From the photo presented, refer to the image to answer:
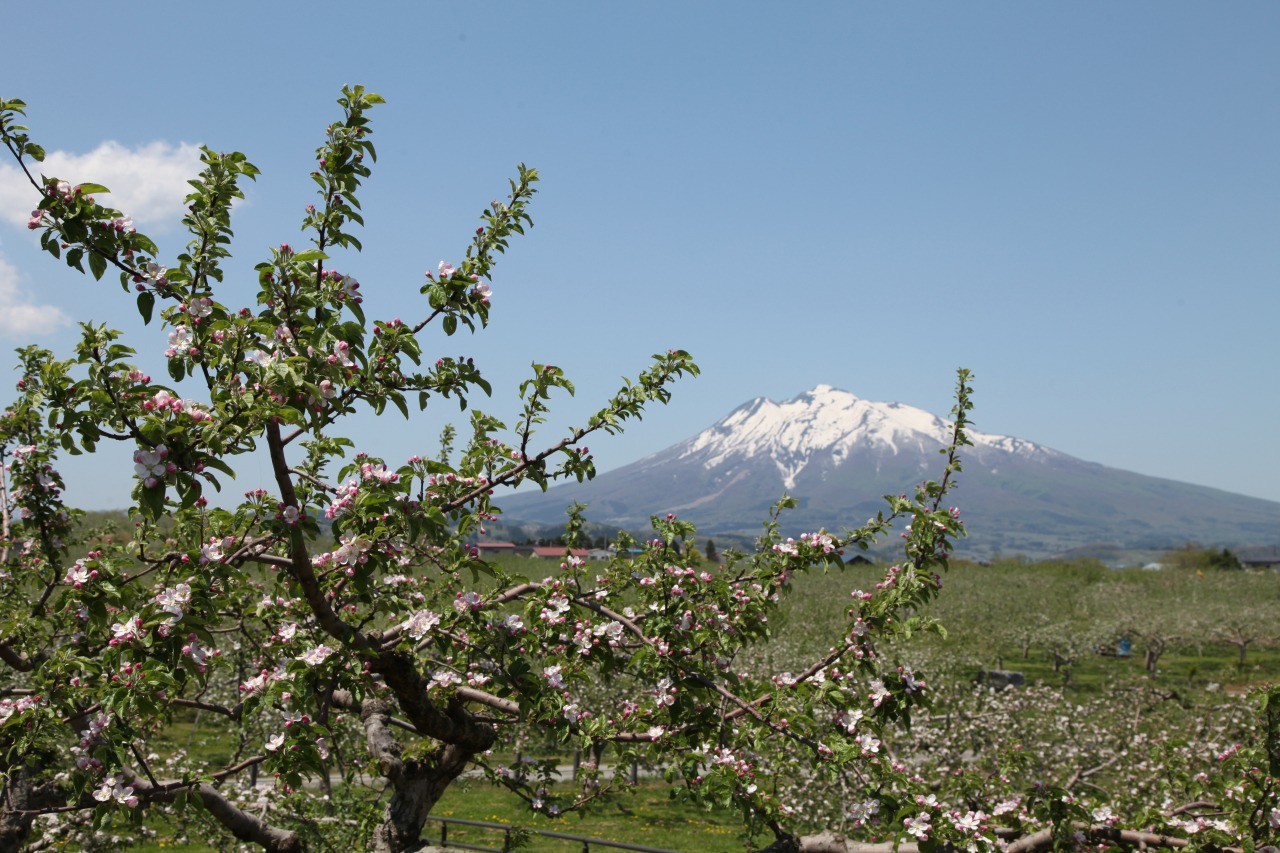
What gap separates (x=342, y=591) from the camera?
16.8 ft

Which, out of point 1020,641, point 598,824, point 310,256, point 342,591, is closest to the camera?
point 310,256

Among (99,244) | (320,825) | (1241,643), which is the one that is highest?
(99,244)

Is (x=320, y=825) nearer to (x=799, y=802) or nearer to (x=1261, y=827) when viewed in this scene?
(x=1261, y=827)

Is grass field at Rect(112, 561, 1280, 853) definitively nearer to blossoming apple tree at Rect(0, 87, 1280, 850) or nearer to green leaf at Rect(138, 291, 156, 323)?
blossoming apple tree at Rect(0, 87, 1280, 850)

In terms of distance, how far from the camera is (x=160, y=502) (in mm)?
3004

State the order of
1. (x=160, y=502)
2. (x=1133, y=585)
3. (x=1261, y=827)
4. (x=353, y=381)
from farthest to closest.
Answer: (x=1133, y=585), (x=1261, y=827), (x=353, y=381), (x=160, y=502)

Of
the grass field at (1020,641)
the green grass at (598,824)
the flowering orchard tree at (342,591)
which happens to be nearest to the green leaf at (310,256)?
the flowering orchard tree at (342,591)

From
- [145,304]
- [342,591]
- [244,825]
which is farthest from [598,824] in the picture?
[145,304]

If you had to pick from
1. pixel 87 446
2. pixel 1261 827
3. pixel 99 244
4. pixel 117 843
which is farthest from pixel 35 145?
pixel 117 843

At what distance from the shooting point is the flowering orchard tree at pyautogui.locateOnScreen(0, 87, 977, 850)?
11.3ft

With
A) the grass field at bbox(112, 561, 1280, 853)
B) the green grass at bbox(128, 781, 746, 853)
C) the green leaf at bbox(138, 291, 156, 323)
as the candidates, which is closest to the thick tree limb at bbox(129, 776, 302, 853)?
the green leaf at bbox(138, 291, 156, 323)

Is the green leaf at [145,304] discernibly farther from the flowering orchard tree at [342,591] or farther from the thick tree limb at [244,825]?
the thick tree limb at [244,825]

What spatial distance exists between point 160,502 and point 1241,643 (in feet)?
187

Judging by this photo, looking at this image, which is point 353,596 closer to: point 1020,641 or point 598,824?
point 598,824
